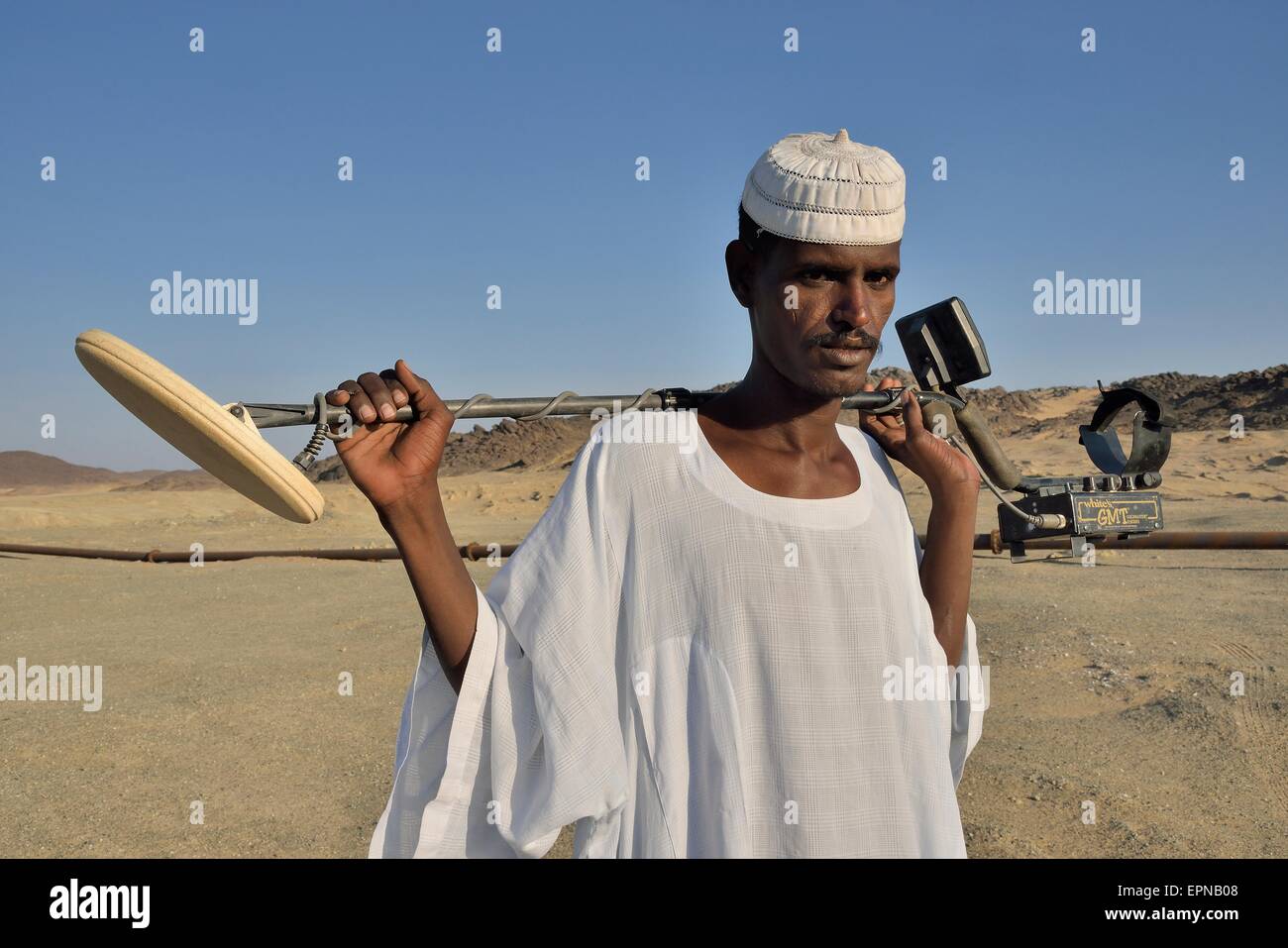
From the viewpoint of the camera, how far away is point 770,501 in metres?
1.80

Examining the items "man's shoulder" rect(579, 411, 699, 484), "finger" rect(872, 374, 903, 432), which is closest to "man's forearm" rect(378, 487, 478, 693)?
"man's shoulder" rect(579, 411, 699, 484)

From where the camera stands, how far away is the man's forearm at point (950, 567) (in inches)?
78.0

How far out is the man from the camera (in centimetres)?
165

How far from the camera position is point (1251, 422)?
27.6 meters

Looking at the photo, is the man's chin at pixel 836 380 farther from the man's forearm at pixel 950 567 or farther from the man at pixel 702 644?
the man's forearm at pixel 950 567

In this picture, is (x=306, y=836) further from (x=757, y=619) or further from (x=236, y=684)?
(x=757, y=619)

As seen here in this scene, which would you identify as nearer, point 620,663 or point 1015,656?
point 620,663

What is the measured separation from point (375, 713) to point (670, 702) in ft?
14.7

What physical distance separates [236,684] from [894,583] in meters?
5.46

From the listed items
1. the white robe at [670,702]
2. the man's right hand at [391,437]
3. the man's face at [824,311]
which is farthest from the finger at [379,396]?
the man's face at [824,311]

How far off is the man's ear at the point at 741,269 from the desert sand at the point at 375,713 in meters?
2.74

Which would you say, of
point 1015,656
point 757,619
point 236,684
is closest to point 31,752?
point 236,684

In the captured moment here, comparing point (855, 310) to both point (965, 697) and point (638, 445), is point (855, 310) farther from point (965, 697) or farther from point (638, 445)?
point (965, 697)

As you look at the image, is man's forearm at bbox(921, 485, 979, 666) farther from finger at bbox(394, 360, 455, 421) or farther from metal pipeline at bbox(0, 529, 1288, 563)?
finger at bbox(394, 360, 455, 421)
